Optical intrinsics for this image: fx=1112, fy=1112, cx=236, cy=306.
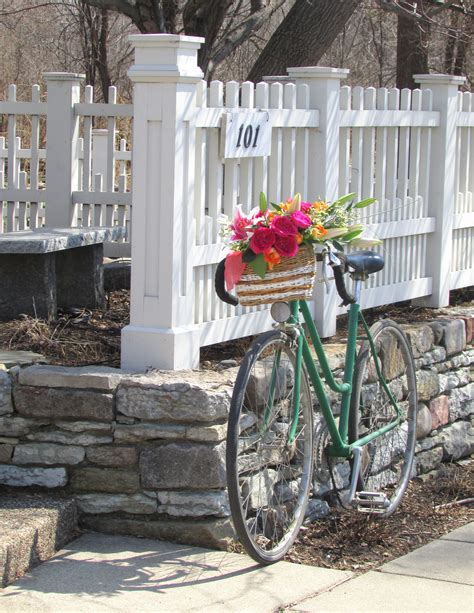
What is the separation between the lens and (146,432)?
15.2ft

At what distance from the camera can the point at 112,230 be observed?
6.61m

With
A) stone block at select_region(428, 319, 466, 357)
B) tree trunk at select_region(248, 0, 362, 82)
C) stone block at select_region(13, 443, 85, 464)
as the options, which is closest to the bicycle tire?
stone block at select_region(428, 319, 466, 357)

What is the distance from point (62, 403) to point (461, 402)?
10.4 ft

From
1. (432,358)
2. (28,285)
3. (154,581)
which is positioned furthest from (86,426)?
(432,358)

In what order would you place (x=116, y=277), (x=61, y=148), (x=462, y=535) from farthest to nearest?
(x=61, y=148) → (x=116, y=277) → (x=462, y=535)

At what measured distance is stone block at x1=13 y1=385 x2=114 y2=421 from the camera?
4.66 metres

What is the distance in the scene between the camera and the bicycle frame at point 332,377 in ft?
14.7

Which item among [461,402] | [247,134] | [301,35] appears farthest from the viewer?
[301,35]

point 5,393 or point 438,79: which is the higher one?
point 438,79

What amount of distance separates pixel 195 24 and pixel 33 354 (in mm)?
4516

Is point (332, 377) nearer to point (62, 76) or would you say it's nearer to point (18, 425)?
point (18, 425)

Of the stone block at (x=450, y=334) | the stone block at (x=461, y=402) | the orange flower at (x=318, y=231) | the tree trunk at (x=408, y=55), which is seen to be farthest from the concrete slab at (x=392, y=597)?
the tree trunk at (x=408, y=55)

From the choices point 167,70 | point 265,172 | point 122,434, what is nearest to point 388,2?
point 265,172

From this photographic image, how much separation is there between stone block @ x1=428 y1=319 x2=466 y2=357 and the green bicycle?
1139 mm
